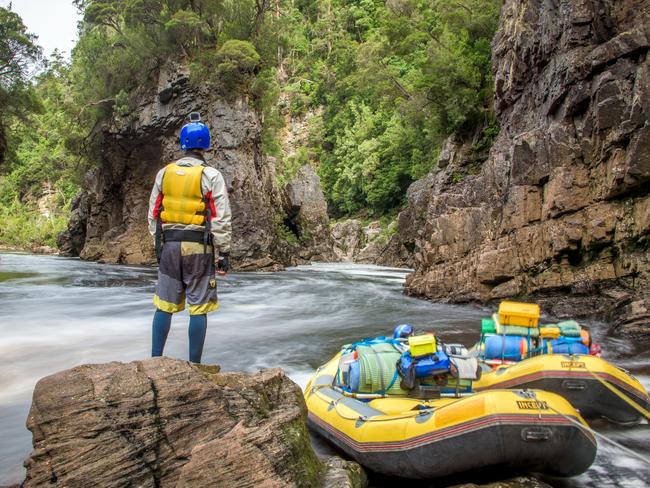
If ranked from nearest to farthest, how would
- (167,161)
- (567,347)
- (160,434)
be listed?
(160,434), (567,347), (167,161)

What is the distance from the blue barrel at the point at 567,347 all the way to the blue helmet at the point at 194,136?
416 cm

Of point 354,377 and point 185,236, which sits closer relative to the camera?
point 185,236

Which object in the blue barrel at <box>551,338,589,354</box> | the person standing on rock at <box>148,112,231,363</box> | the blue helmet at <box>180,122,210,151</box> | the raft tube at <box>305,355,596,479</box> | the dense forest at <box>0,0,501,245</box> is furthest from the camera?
the dense forest at <box>0,0,501,245</box>

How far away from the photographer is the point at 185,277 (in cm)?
418

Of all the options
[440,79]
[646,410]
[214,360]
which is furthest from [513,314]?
[440,79]

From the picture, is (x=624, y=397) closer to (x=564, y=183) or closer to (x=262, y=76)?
(x=564, y=183)

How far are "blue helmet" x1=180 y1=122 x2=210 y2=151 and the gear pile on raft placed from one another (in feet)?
7.83

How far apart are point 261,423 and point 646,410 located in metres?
3.62

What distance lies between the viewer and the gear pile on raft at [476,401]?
3.12m

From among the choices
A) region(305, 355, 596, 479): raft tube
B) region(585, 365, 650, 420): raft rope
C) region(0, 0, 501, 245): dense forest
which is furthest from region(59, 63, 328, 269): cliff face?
region(305, 355, 596, 479): raft tube

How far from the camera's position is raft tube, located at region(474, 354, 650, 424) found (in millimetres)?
4422

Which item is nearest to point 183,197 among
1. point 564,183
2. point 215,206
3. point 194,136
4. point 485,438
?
point 215,206

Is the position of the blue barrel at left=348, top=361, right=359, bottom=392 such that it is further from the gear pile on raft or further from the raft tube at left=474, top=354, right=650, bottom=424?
the raft tube at left=474, top=354, right=650, bottom=424

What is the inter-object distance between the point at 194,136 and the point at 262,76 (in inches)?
841
